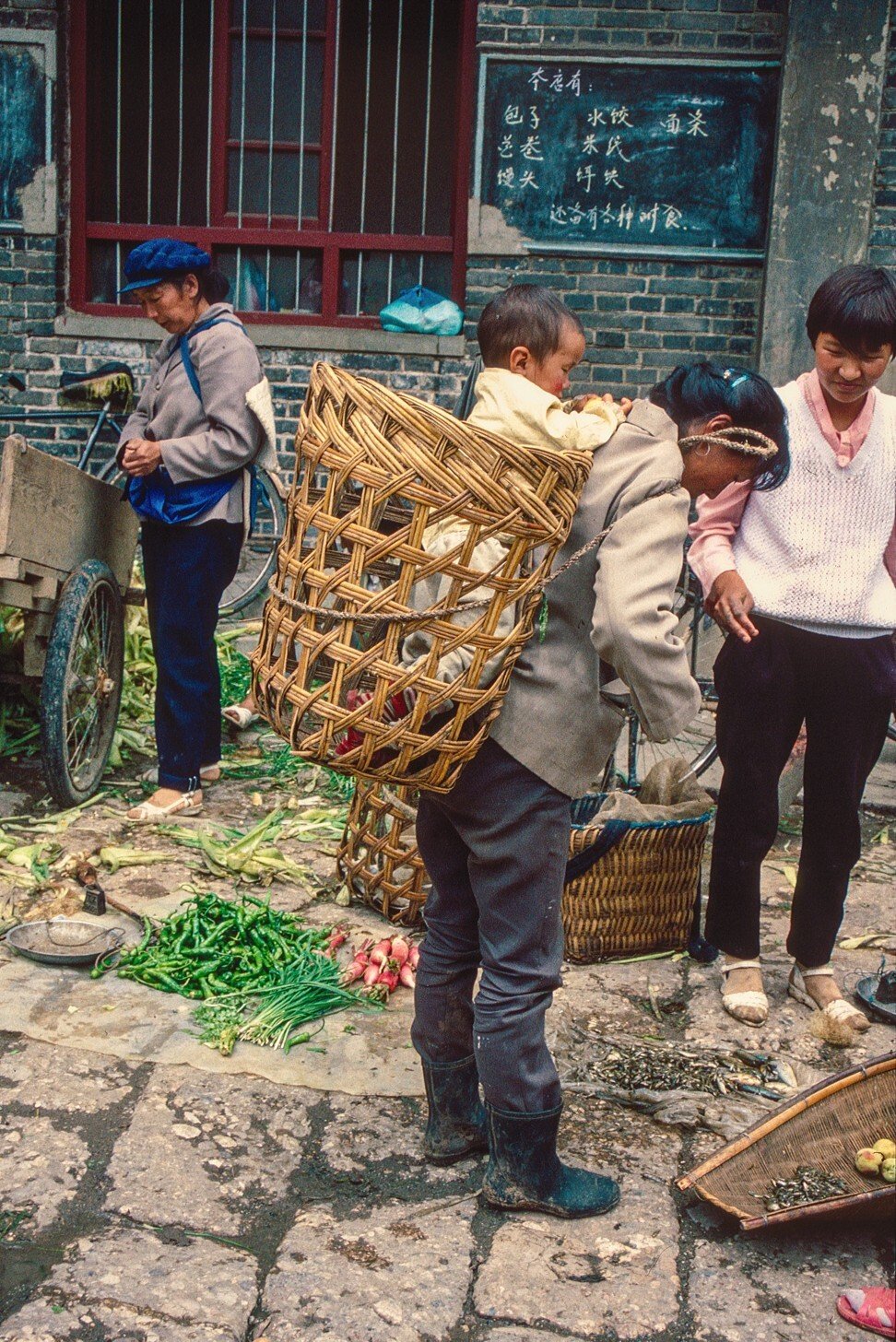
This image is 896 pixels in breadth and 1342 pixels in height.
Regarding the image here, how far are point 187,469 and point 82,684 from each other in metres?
0.91

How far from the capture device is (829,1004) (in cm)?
370

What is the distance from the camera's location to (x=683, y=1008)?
3.75 metres

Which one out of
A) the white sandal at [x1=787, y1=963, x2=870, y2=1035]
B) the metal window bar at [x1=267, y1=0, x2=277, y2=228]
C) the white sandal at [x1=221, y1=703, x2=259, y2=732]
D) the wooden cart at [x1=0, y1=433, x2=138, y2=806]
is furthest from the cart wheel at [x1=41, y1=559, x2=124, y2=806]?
the metal window bar at [x1=267, y1=0, x2=277, y2=228]

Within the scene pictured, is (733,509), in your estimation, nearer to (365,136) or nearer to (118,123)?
(365,136)

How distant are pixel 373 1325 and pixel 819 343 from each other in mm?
2390

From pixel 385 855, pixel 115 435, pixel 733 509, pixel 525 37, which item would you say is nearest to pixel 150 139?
pixel 115 435

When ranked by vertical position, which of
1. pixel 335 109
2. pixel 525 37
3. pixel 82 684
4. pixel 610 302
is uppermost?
pixel 525 37

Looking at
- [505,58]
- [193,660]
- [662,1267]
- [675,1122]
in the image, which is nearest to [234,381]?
[193,660]

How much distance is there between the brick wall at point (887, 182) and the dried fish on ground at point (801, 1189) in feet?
20.1

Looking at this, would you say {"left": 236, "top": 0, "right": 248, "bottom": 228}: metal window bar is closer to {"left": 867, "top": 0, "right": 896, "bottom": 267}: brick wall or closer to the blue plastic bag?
the blue plastic bag

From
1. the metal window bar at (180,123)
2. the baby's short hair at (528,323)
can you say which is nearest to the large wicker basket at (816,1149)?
the baby's short hair at (528,323)

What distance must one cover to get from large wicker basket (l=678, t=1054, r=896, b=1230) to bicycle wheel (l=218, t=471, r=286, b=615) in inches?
209

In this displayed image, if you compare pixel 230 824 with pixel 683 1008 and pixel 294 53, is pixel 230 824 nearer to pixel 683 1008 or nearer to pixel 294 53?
pixel 683 1008

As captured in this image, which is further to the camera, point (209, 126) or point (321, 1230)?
point (209, 126)
